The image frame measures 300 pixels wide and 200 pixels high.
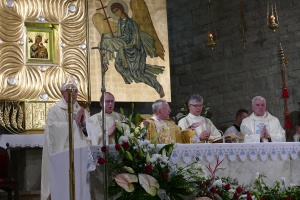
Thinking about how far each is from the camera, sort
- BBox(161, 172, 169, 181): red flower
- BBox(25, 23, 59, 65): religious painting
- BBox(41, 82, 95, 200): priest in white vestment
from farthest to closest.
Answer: BBox(25, 23, 59, 65): religious painting → BBox(41, 82, 95, 200): priest in white vestment → BBox(161, 172, 169, 181): red flower

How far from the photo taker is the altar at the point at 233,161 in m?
7.73

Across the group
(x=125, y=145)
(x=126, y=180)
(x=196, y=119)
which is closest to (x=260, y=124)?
(x=196, y=119)

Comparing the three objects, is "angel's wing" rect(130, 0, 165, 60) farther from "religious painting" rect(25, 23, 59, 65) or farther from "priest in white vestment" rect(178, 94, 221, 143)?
"priest in white vestment" rect(178, 94, 221, 143)

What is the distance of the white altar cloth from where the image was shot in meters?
11.5

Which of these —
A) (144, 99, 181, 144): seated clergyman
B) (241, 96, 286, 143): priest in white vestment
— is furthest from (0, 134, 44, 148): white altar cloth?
(241, 96, 286, 143): priest in white vestment

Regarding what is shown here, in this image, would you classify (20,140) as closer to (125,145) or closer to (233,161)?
(233,161)

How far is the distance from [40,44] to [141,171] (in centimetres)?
583

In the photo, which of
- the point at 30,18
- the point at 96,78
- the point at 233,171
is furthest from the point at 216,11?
the point at 233,171

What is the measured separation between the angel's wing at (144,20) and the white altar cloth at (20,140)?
3252 millimetres

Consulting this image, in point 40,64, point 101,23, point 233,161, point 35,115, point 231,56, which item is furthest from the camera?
point 231,56

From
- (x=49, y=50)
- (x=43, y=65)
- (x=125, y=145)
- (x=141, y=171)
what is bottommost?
(x=141, y=171)

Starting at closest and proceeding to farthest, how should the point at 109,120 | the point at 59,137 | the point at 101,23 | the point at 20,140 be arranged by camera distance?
the point at 59,137, the point at 109,120, the point at 20,140, the point at 101,23

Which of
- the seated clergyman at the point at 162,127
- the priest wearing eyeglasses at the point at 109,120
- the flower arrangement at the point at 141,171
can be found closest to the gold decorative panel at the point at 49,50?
the priest wearing eyeglasses at the point at 109,120

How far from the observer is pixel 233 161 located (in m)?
8.09
